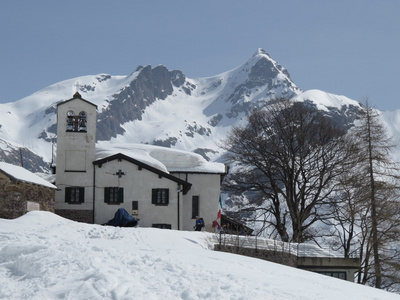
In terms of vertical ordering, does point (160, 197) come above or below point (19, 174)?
below

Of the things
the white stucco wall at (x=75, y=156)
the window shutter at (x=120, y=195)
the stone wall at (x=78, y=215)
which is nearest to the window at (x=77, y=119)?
the white stucco wall at (x=75, y=156)

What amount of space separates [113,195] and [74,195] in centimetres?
252

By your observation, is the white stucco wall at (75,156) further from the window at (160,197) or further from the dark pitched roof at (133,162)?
the window at (160,197)

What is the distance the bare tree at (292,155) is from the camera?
41.0 m

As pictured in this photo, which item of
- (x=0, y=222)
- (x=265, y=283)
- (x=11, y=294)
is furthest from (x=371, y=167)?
(x=11, y=294)

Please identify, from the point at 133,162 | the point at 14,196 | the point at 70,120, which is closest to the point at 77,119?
the point at 70,120

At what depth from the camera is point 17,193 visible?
3438 cm

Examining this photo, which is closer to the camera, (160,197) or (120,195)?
(120,195)

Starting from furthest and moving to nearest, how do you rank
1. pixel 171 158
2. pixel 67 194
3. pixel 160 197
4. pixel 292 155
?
pixel 171 158, pixel 160 197, pixel 67 194, pixel 292 155

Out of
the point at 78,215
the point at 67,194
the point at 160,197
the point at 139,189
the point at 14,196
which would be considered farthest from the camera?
the point at 160,197

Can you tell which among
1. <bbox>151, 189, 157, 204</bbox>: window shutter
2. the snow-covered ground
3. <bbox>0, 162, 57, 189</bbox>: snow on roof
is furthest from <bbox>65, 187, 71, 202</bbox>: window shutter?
the snow-covered ground

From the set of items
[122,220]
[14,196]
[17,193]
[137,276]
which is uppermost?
[17,193]

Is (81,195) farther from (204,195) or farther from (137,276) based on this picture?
(137,276)

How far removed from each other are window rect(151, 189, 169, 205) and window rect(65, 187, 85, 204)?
15.1ft
